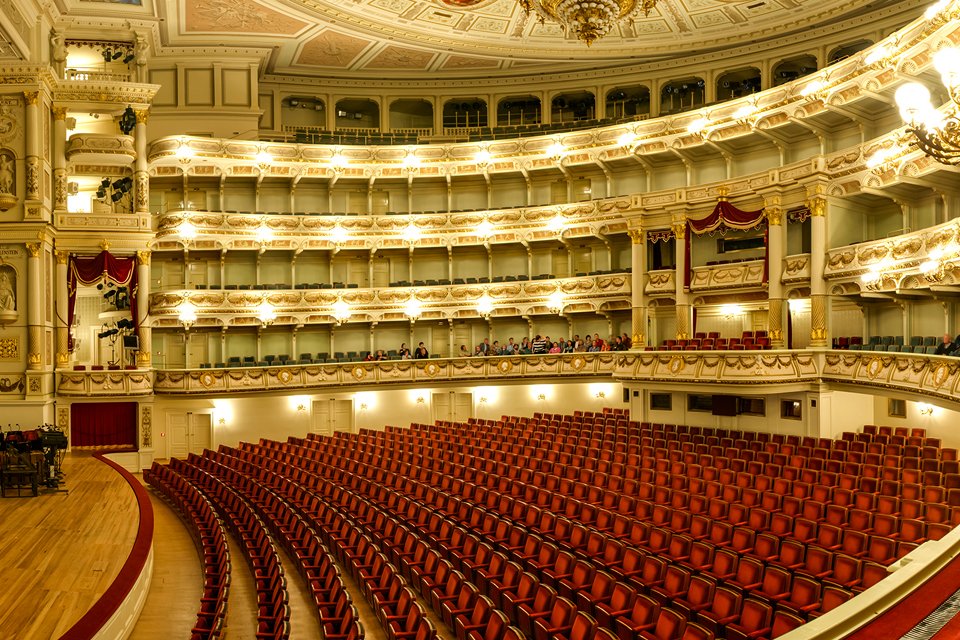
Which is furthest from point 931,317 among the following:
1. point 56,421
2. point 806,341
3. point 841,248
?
point 56,421

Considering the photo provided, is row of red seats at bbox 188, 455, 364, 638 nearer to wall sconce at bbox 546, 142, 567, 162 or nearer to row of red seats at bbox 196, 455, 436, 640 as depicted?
row of red seats at bbox 196, 455, 436, 640

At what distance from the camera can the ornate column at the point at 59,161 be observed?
51.2 feet

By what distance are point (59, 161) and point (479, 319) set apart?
11.0m

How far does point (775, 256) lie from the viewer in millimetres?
15445

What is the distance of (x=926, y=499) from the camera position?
7641mm

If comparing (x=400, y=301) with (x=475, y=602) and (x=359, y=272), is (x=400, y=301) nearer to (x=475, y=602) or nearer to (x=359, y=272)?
(x=359, y=272)

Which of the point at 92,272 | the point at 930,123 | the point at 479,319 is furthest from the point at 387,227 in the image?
the point at 930,123

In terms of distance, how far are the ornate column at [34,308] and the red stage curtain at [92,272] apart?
2.84 feet

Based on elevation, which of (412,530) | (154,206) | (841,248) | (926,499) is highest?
(154,206)

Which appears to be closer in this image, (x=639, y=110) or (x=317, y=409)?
(x=317, y=409)

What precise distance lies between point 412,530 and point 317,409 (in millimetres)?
9629

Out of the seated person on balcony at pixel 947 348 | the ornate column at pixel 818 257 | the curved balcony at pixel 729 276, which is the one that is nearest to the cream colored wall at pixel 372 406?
the curved balcony at pixel 729 276

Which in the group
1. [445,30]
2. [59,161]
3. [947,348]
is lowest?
[947,348]

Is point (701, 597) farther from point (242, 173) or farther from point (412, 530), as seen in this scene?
point (242, 173)
